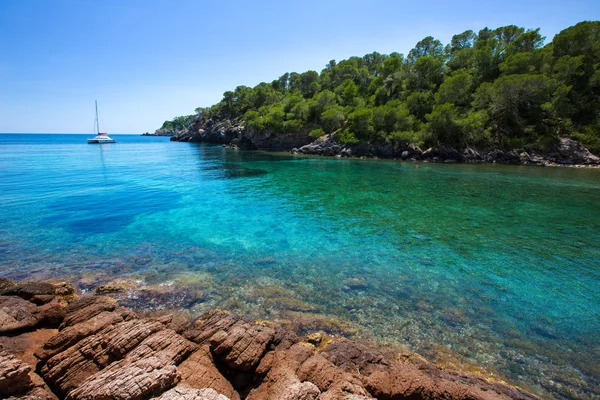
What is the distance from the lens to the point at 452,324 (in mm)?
8281

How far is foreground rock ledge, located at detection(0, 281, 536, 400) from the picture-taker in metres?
4.97

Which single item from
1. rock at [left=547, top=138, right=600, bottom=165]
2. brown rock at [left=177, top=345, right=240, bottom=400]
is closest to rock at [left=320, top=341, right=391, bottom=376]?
brown rock at [left=177, top=345, right=240, bottom=400]

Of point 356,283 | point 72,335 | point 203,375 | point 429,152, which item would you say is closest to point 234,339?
point 203,375

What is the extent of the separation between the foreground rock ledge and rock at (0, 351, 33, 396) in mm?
A: 16

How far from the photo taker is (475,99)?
176 feet

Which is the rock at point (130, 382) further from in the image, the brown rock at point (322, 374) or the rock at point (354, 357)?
the rock at point (354, 357)

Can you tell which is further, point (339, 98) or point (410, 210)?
point (339, 98)

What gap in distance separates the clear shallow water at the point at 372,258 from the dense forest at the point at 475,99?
27243mm

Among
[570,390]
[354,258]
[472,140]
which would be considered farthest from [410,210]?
[472,140]

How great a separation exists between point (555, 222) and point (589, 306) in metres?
10.9

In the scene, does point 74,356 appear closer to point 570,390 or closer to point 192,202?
point 570,390

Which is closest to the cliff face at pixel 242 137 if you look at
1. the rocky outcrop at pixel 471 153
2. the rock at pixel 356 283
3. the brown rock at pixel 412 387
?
the rocky outcrop at pixel 471 153

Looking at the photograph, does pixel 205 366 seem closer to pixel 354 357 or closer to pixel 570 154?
pixel 354 357

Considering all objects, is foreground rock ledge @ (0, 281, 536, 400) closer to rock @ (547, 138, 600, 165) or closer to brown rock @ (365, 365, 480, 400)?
brown rock @ (365, 365, 480, 400)
